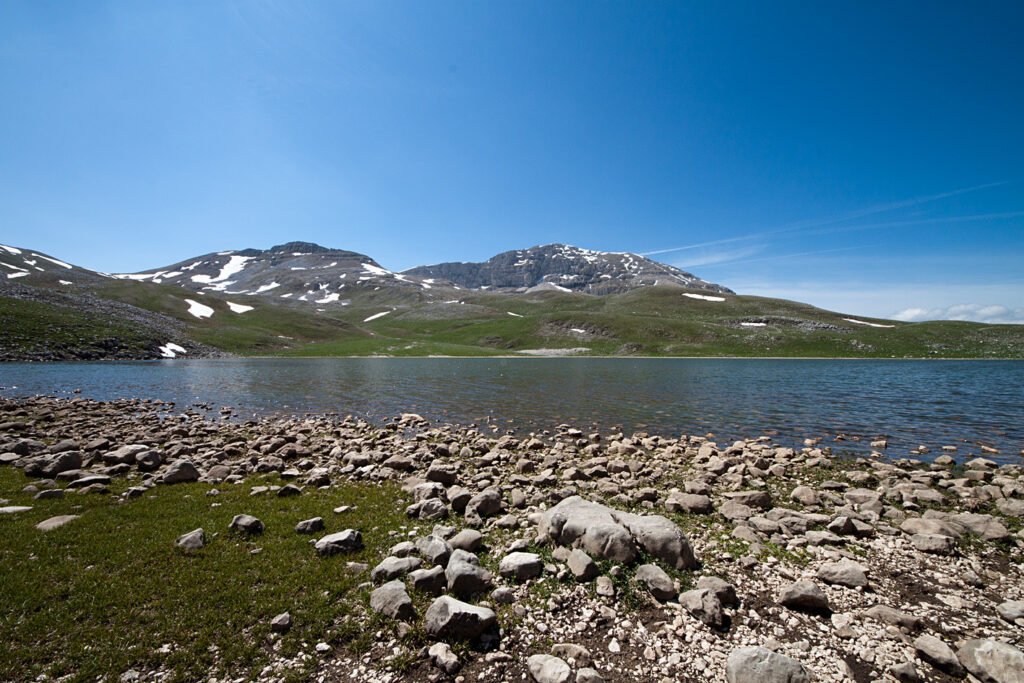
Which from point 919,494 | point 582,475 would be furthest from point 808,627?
point 919,494

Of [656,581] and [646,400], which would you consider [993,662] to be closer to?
[656,581]

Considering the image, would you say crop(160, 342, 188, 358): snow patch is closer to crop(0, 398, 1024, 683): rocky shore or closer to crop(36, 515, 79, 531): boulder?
crop(0, 398, 1024, 683): rocky shore

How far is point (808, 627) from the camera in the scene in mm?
8805

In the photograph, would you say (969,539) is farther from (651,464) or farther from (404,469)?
(404,469)

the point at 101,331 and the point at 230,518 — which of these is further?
the point at 101,331

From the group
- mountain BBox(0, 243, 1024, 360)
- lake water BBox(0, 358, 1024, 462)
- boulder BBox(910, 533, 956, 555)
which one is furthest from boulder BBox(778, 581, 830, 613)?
mountain BBox(0, 243, 1024, 360)

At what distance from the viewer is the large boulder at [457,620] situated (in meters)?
8.12

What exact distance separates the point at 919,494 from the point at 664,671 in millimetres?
15625

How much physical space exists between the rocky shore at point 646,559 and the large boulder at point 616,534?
0.18 ft

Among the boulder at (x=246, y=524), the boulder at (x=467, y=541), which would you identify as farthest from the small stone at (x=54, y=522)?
the boulder at (x=467, y=541)

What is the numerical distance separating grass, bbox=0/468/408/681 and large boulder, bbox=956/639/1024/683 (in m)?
11.3

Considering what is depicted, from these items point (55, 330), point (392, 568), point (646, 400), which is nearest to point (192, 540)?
point (392, 568)

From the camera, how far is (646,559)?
35.5 ft

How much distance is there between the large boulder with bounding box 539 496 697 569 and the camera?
10.8m
